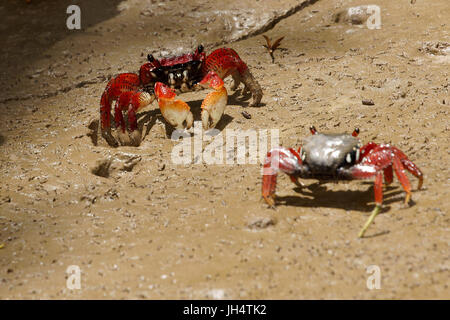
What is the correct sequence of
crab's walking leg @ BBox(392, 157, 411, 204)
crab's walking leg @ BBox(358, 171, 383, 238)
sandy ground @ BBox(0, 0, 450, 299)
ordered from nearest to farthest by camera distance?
1. sandy ground @ BBox(0, 0, 450, 299)
2. crab's walking leg @ BBox(358, 171, 383, 238)
3. crab's walking leg @ BBox(392, 157, 411, 204)

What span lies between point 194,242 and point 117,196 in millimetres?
1204

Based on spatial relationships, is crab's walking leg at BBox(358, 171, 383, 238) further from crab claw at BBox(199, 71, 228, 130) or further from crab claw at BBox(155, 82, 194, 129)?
crab claw at BBox(155, 82, 194, 129)

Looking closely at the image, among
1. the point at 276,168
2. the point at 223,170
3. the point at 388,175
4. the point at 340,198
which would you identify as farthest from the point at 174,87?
the point at 388,175

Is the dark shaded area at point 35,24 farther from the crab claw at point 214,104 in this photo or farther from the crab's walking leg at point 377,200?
the crab's walking leg at point 377,200

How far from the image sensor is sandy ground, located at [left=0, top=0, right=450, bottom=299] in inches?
125

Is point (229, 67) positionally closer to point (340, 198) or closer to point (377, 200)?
point (340, 198)

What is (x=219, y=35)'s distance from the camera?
7875 mm

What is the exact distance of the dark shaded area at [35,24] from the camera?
7961 mm

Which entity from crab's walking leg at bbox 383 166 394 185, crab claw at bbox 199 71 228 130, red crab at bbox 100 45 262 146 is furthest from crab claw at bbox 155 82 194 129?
crab's walking leg at bbox 383 166 394 185

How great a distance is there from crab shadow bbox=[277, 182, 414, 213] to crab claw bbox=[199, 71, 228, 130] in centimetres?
160

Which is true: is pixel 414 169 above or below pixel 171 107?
above

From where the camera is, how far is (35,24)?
8609 mm

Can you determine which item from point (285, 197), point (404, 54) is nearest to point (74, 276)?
point (285, 197)

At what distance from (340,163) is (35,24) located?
6721mm
